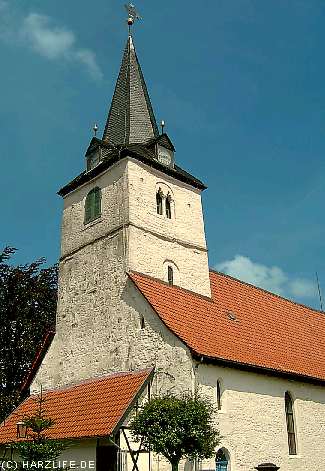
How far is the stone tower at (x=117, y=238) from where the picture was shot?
21.5 meters

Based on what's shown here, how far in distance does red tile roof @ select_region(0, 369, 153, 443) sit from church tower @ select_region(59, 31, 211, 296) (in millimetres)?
4458

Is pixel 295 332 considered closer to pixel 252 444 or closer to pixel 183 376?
pixel 252 444

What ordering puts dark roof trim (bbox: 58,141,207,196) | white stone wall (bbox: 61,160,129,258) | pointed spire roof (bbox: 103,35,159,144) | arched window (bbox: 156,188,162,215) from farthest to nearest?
1. pointed spire roof (bbox: 103,35,159,144)
2. arched window (bbox: 156,188,162,215)
3. dark roof trim (bbox: 58,141,207,196)
4. white stone wall (bbox: 61,160,129,258)

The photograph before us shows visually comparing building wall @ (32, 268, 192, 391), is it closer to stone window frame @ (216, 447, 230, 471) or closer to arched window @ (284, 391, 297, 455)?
stone window frame @ (216, 447, 230, 471)

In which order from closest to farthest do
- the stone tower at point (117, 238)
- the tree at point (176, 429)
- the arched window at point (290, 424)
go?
the tree at point (176, 429) < the arched window at point (290, 424) < the stone tower at point (117, 238)

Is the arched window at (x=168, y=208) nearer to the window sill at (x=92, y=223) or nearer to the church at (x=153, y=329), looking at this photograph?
the church at (x=153, y=329)

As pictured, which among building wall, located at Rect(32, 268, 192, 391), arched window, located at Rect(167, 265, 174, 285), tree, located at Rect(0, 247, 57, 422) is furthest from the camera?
tree, located at Rect(0, 247, 57, 422)

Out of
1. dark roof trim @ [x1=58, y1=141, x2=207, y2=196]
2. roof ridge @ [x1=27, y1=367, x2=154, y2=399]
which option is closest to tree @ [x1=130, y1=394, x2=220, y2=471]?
roof ridge @ [x1=27, y1=367, x2=154, y2=399]

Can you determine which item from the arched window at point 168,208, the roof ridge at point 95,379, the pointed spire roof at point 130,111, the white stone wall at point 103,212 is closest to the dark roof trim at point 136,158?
the white stone wall at point 103,212

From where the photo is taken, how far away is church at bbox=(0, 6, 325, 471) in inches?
715

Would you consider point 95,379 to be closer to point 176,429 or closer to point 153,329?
point 153,329

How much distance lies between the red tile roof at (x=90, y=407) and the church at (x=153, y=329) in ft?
0.18

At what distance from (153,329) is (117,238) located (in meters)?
4.55

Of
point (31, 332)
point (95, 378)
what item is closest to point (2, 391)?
point (31, 332)
